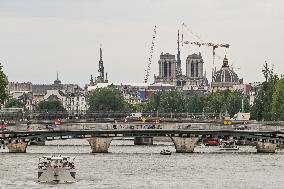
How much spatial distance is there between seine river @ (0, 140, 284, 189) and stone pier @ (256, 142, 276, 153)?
1.24m

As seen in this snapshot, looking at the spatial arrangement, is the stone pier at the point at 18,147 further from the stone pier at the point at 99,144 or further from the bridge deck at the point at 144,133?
the stone pier at the point at 99,144

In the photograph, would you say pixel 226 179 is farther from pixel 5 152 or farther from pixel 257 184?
pixel 5 152

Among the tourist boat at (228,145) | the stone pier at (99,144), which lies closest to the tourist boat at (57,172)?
the stone pier at (99,144)

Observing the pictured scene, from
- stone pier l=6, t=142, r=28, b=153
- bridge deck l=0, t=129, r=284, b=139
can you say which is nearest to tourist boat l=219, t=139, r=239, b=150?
bridge deck l=0, t=129, r=284, b=139

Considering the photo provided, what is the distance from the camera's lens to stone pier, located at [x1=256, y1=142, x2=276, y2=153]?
169250mm

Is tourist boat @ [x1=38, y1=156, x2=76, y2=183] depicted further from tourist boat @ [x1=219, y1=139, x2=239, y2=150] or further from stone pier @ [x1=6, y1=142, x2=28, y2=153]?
tourist boat @ [x1=219, y1=139, x2=239, y2=150]

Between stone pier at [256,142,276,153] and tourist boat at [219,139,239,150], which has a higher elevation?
tourist boat at [219,139,239,150]

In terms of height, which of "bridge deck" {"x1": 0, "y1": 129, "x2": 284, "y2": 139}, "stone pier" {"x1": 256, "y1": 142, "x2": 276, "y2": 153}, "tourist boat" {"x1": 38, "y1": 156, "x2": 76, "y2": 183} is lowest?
"tourist boat" {"x1": 38, "y1": 156, "x2": 76, "y2": 183}

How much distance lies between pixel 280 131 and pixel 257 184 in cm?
4837

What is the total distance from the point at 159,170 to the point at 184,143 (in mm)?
31542

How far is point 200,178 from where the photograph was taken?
13038 centimetres

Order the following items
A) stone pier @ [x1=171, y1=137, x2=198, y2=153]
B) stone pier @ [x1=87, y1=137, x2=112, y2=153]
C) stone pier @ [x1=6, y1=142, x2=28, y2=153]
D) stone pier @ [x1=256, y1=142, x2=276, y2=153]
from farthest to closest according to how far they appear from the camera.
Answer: stone pier @ [x1=87, y1=137, x2=112, y2=153] < stone pier @ [x1=171, y1=137, x2=198, y2=153] < stone pier @ [x1=6, y1=142, x2=28, y2=153] < stone pier @ [x1=256, y1=142, x2=276, y2=153]

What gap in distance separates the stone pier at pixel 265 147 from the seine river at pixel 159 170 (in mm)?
1245

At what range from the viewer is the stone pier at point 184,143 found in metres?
170
